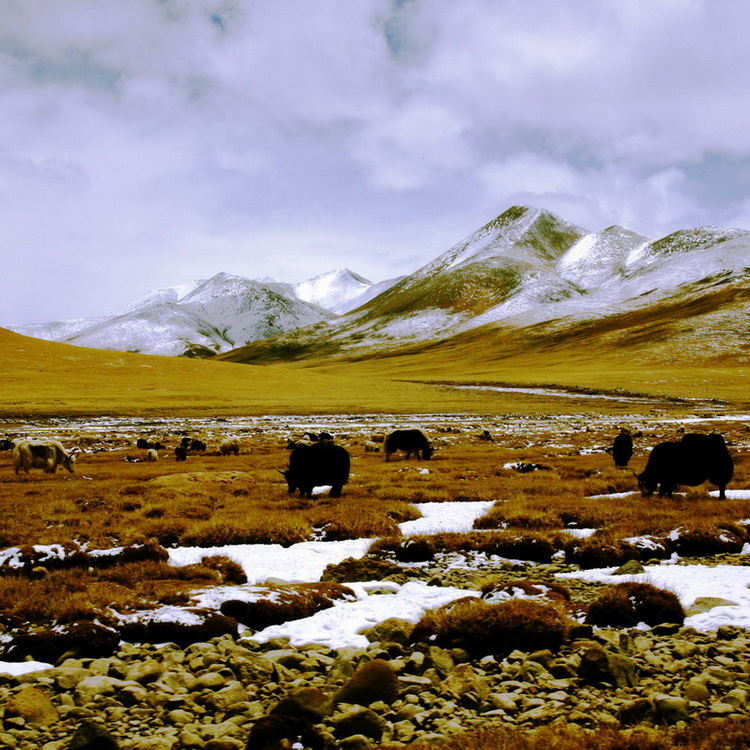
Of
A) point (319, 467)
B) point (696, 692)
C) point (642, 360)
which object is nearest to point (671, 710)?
point (696, 692)

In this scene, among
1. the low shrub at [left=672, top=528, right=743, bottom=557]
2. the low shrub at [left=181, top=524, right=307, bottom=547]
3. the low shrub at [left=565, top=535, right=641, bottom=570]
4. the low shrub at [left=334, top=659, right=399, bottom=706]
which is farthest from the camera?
the low shrub at [left=181, top=524, right=307, bottom=547]

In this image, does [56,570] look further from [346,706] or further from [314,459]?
[314,459]

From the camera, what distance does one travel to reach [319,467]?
17.7 meters

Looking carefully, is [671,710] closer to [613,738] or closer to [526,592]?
[613,738]

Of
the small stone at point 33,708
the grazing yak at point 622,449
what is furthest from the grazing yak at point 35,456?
the grazing yak at point 622,449

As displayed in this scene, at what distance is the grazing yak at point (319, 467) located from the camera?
1775 centimetres

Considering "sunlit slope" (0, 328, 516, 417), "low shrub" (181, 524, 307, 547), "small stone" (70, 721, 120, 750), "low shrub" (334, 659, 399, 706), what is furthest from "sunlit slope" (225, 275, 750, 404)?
"small stone" (70, 721, 120, 750)

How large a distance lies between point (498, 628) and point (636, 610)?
2052mm

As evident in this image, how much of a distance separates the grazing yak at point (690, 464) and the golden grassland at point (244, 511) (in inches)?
24.8

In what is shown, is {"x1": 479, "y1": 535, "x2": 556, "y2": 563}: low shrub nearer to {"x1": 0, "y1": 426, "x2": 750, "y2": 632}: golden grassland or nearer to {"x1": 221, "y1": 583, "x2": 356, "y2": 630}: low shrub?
{"x1": 0, "y1": 426, "x2": 750, "y2": 632}: golden grassland

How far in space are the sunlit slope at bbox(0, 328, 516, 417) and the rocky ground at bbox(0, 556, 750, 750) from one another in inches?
2628

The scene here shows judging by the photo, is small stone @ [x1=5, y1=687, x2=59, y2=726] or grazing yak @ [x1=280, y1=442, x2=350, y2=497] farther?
grazing yak @ [x1=280, y1=442, x2=350, y2=497]

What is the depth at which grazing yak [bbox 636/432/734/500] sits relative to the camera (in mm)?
16031

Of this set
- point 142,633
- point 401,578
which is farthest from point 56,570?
point 401,578
